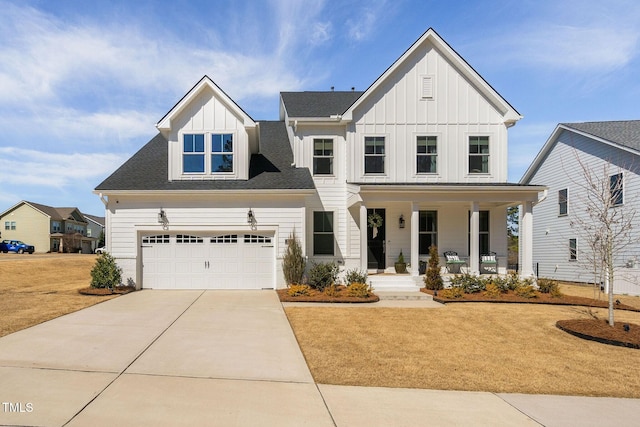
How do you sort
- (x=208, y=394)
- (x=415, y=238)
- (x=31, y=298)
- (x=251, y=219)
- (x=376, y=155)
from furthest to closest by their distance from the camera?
(x=376, y=155) < (x=251, y=219) < (x=415, y=238) < (x=31, y=298) < (x=208, y=394)

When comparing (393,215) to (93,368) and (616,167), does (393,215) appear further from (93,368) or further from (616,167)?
(93,368)

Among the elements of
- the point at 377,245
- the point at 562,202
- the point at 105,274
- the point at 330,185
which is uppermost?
the point at 330,185

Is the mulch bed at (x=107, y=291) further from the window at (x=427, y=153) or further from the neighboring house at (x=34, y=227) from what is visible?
the neighboring house at (x=34, y=227)

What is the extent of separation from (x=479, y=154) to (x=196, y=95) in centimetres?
1197

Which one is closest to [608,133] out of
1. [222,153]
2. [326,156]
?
[326,156]

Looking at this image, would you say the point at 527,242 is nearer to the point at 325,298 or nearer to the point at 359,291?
the point at 359,291

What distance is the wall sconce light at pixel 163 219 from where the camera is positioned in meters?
14.6

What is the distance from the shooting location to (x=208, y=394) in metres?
4.95

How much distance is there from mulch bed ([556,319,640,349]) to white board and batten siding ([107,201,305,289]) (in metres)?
9.00

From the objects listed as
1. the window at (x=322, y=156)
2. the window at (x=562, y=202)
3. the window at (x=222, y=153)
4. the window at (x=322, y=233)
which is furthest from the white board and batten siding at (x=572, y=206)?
the window at (x=222, y=153)

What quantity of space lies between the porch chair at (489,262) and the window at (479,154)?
143 inches

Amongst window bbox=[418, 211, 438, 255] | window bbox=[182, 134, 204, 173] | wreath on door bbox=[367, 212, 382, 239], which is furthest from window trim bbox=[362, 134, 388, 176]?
window bbox=[182, 134, 204, 173]

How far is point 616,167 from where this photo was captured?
1777 cm

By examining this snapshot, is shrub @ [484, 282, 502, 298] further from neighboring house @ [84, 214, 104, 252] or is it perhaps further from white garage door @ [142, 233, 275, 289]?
neighboring house @ [84, 214, 104, 252]
